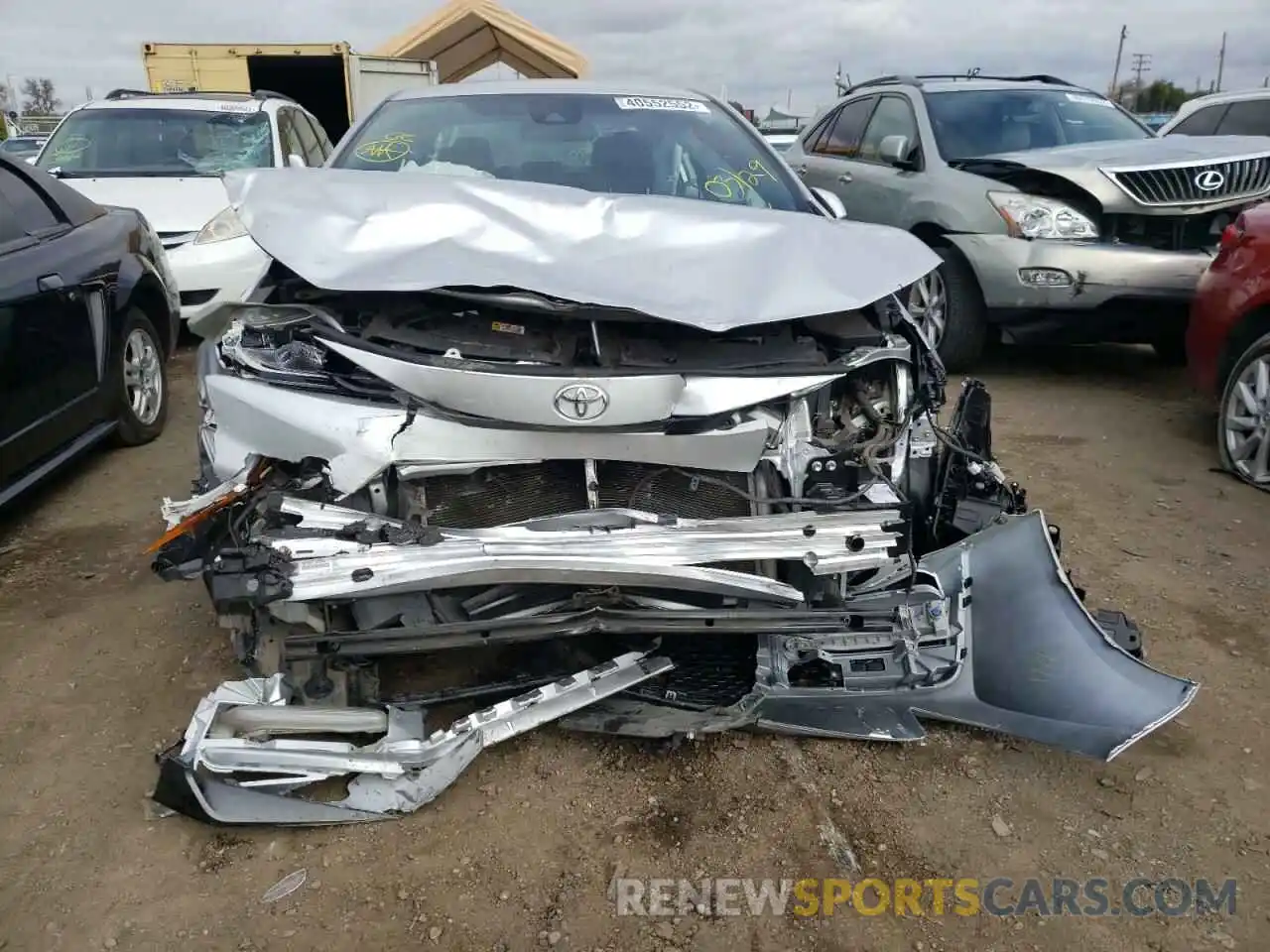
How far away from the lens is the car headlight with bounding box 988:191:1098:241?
5516 mm

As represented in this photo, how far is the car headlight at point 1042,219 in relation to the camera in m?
5.52

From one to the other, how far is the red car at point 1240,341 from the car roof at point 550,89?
8.40 ft

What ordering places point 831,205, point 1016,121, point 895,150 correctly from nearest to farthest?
point 831,205
point 895,150
point 1016,121

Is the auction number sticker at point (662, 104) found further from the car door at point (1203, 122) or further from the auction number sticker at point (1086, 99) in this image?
the car door at point (1203, 122)

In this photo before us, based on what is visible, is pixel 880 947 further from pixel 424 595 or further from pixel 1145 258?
pixel 1145 258

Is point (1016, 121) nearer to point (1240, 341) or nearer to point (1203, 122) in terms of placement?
point (1203, 122)

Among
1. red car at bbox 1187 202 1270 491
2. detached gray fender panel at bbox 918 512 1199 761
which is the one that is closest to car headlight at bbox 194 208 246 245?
detached gray fender panel at bbox 918 512 1199 761

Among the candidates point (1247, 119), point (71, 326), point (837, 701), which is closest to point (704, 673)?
point (837, 701)

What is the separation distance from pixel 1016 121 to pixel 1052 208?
132cm

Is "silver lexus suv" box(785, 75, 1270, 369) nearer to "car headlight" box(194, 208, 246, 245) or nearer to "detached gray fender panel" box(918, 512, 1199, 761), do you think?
"detached gray fender panel" box(918, 512, 1199, 761)

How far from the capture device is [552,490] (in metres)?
2.48

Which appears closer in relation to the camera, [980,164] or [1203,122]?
[980,164]

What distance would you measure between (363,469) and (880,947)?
155 cm

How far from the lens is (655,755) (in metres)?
2.55
